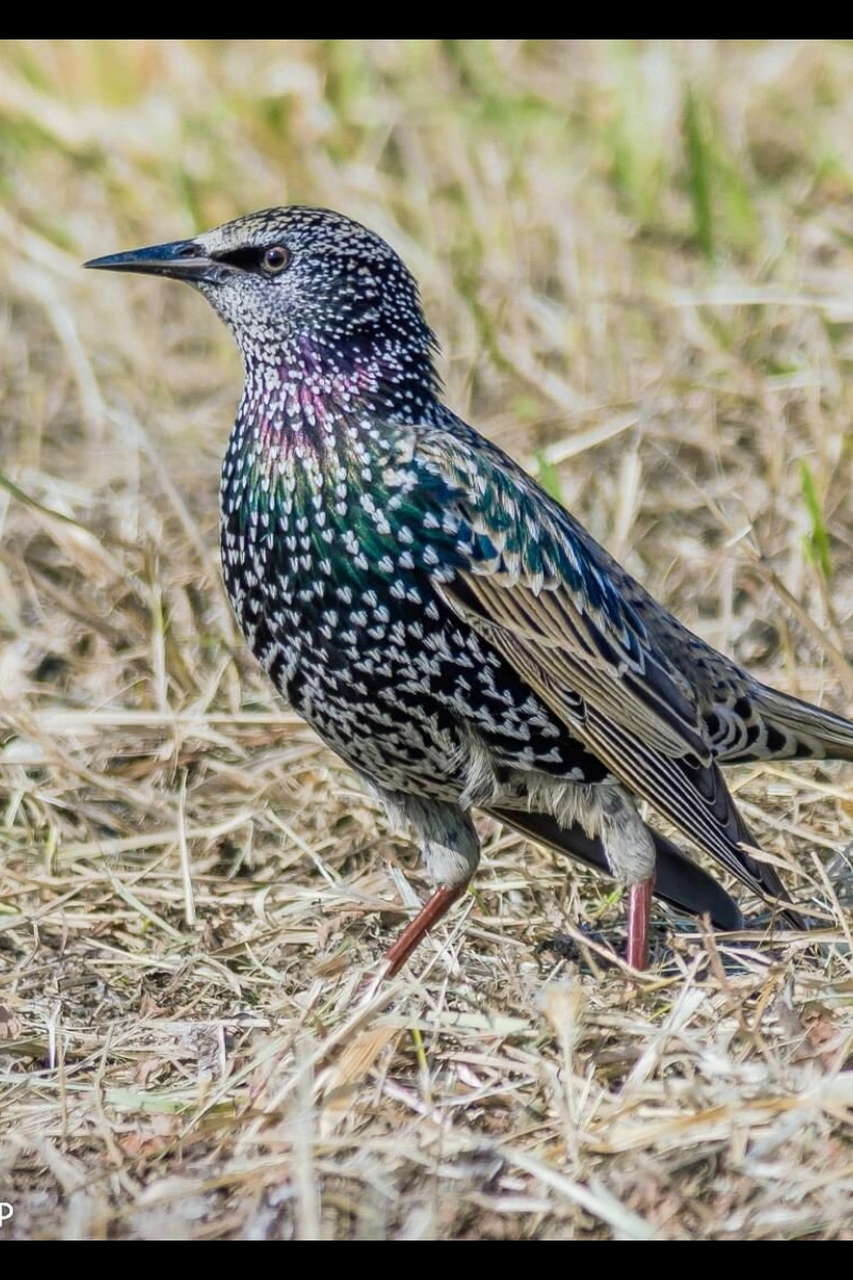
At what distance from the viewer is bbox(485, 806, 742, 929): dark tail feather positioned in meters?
4.39

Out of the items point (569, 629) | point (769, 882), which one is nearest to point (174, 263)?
point (569, 629)

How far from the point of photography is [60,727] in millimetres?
5281

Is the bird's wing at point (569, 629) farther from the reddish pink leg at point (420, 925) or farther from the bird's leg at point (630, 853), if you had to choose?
the reddish pink leg at point (420, 925)

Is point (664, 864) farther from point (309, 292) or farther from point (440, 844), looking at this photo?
point (309, 292)

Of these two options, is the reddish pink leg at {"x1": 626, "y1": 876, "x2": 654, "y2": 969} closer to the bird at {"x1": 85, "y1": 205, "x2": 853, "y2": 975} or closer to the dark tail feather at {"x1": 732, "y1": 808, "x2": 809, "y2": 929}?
the bird at {"x1": 85, "y1": 205, "x2": 853, "y2": 975}

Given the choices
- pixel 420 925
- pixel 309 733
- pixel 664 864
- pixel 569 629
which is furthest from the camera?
pixel 309 733

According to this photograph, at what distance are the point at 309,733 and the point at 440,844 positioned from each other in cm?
101

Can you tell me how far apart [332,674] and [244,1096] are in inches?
34.2

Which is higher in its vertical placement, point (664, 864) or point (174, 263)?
point (174, 263)

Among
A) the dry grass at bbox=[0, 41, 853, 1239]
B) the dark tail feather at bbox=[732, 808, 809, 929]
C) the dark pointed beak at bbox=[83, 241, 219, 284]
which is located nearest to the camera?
the dry grass at bbox=[0, 41, 853, 1239]

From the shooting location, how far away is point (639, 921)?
169 inches

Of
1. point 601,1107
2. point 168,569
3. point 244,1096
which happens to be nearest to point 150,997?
point 244,1096

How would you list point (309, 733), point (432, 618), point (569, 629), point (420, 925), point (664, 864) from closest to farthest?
point (432, 618), point (569, 629), point (420, 925), point (664, 864), point (309, 733)

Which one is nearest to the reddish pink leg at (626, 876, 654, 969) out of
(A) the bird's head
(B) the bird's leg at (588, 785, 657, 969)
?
(B) the bird's leg at (588, 785, 657, 969)
